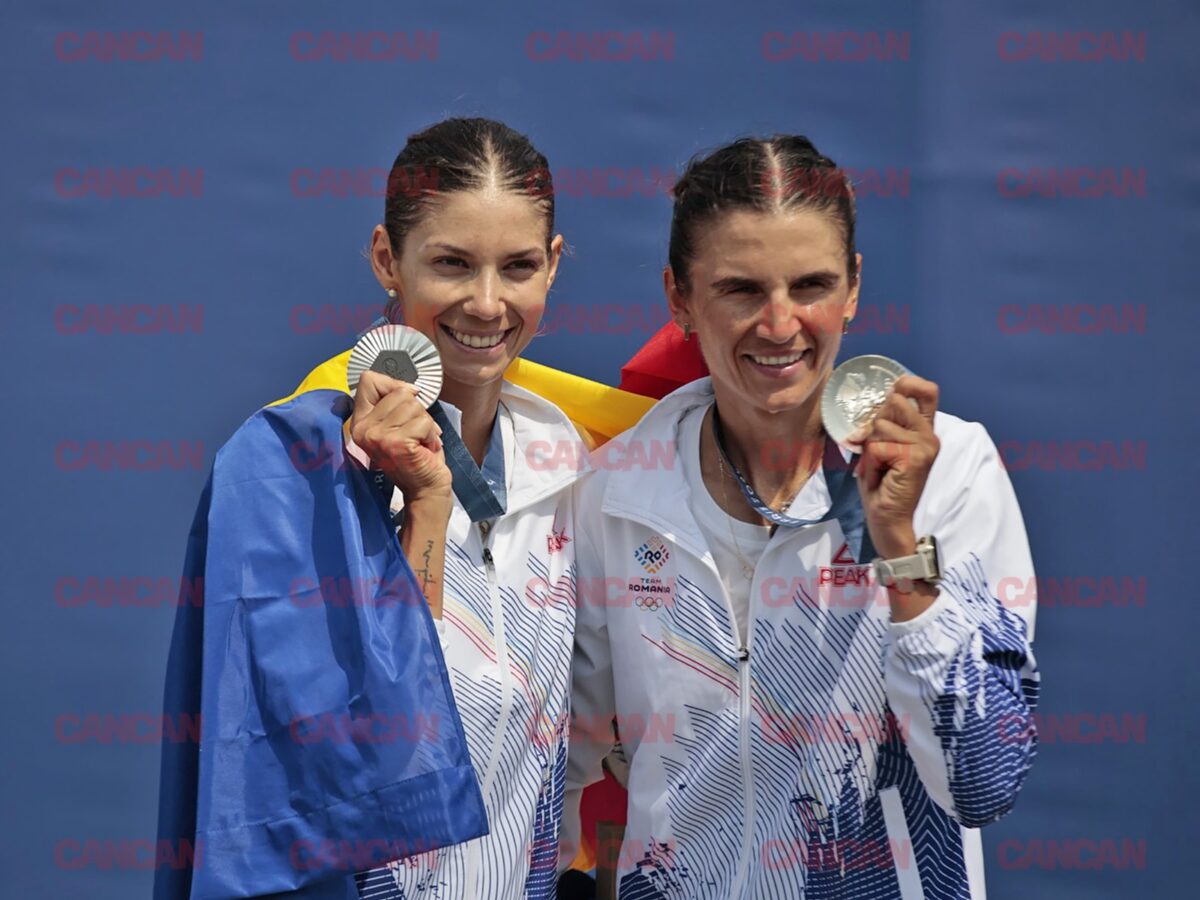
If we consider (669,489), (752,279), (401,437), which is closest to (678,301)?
(752,279)

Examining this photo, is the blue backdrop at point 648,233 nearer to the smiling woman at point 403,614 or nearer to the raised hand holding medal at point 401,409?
the smiling woman at point 403,614

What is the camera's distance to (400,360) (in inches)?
72.9

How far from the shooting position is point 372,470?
185 centimetres

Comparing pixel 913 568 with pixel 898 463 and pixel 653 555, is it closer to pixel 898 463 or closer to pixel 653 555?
pixel 898 463

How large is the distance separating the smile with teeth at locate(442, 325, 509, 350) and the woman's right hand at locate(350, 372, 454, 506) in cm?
20

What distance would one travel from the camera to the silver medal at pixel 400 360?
1851mm

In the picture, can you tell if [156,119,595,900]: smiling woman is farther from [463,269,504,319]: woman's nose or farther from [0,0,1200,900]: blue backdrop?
[0,0,1200,900]: blue backdrop

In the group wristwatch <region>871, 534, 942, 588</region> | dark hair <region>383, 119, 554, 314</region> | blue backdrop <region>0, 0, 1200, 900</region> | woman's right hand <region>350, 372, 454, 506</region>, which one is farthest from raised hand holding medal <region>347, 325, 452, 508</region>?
blue backdrop <region>0, 0, 1200, 900</region>

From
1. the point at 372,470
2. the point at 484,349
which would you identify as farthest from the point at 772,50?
the point at 372,470

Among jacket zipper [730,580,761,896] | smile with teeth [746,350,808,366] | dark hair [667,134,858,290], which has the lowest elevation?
jacket zipper [730,580,761,896]

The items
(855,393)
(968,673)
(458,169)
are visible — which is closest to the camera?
(968,673)

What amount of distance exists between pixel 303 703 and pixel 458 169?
794 mm

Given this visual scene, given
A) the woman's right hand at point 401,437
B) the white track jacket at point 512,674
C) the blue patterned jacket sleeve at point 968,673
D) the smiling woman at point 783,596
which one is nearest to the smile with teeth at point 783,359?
the smiling woman at point 783,596

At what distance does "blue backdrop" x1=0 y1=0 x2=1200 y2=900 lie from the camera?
272cm
